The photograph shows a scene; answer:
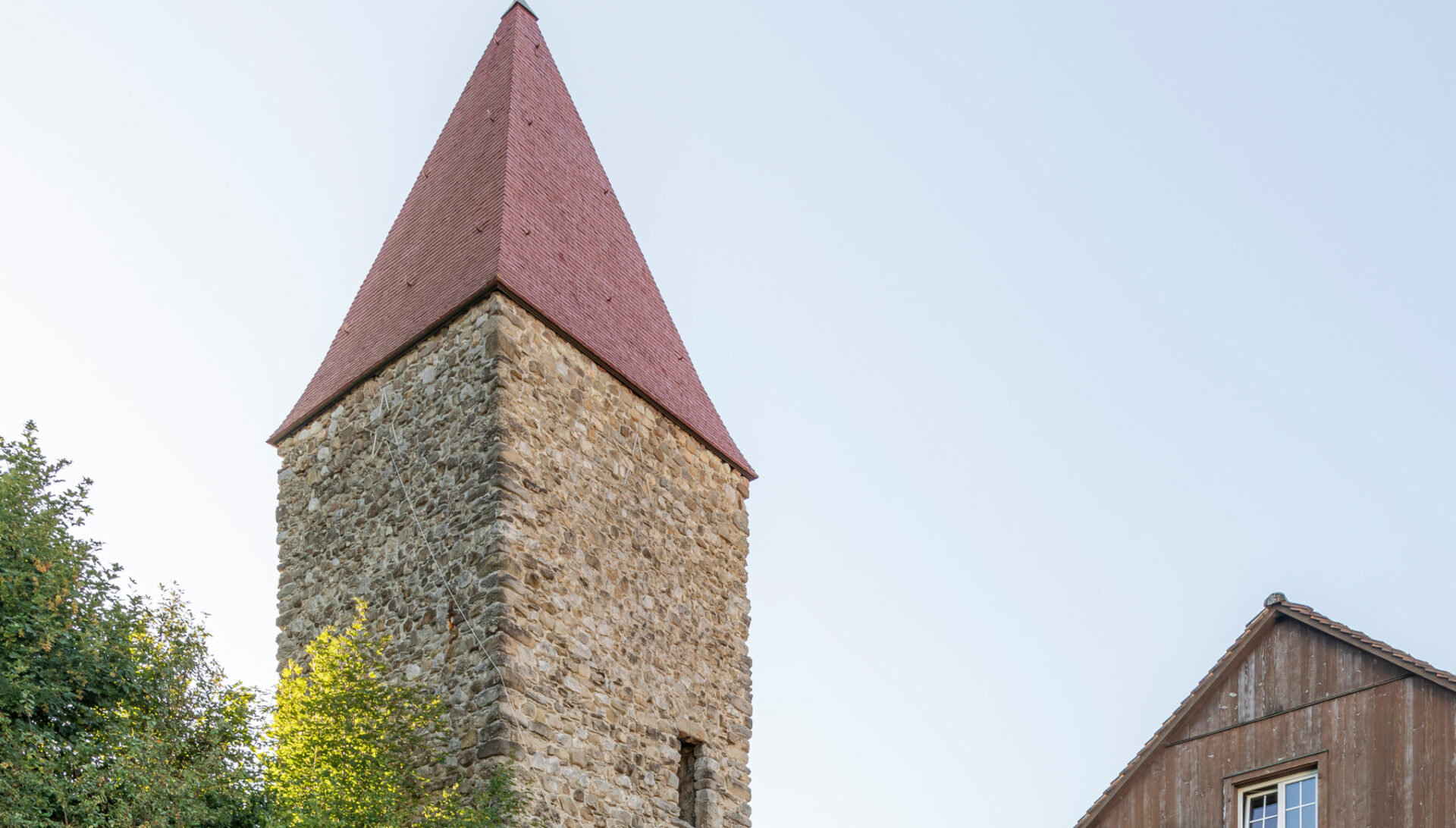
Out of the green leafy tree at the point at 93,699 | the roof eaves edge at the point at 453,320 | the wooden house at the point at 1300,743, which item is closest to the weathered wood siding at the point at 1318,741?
the wooden house at the point at 1300,743

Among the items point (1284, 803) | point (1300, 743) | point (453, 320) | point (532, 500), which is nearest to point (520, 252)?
point (453, 320)

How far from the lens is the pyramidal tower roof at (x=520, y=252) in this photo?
45.5ft

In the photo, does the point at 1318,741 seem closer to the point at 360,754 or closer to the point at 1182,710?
the point at 1182,710

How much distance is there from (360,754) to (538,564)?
2.18 meters

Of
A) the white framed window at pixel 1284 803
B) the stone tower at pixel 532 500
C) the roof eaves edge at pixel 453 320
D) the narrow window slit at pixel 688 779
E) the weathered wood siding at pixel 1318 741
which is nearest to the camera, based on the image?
the weathered wood siding at pixel 1318 741

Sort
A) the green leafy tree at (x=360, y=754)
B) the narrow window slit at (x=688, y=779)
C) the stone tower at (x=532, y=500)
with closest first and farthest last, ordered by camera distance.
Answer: the green leafy tree at (x=360, y=754) < the stone tower at (x=532, y=500) < the narrow window slit at (x=688, y=779)

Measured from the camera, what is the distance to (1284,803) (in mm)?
10648

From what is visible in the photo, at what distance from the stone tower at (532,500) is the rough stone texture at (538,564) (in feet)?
0.08

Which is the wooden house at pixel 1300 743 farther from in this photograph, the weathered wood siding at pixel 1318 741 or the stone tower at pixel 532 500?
the stone tower at pixel 532 500

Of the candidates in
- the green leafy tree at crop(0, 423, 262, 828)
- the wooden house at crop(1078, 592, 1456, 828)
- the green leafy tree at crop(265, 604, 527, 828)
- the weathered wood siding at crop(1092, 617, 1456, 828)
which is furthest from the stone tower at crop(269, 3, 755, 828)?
the weathered wood siding at crop(1092, 617, 1456, 828)

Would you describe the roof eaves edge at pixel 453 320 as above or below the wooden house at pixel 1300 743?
above

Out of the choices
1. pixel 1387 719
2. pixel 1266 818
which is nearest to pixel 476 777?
pixel 1266 818

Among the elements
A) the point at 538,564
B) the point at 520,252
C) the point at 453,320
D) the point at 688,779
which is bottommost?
the point at 688,779

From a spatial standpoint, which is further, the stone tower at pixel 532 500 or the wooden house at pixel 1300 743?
the stone tower at pixel 532 500
